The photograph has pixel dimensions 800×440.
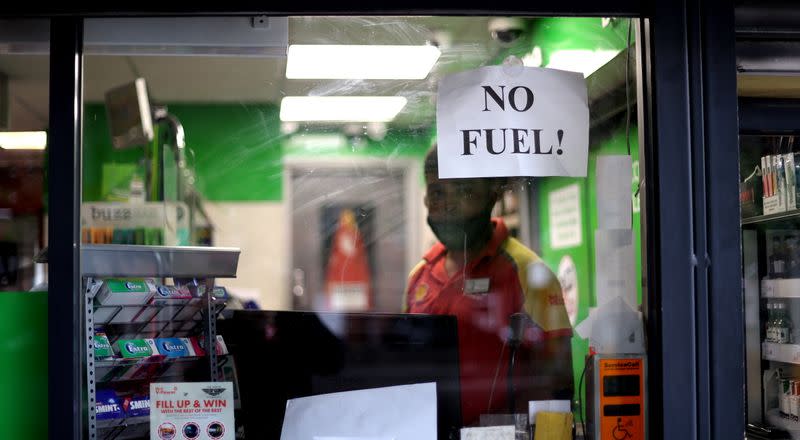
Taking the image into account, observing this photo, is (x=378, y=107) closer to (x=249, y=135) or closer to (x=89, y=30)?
(x=249, y=135)

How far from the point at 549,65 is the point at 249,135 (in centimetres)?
82

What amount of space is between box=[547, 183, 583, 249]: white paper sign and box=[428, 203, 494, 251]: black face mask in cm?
30

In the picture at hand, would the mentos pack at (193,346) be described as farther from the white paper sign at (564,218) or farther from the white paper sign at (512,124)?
the white paper sign at (564,218)

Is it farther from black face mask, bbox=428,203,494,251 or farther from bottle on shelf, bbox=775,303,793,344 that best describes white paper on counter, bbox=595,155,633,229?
bottle on shelf, bbox=775,303,793,344

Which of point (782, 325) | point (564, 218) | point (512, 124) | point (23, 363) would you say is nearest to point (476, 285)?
point (512, 124)

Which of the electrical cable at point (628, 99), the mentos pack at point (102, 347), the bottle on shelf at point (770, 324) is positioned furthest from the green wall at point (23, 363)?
the bottle on shelf at point (770, 324)

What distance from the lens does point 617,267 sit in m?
1.94

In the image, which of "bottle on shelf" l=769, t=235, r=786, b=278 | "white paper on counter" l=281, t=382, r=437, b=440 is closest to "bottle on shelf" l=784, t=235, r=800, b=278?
"bottle on shelf" l=769, t=235, r=786, b=278

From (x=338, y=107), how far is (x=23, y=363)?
38.0 inches

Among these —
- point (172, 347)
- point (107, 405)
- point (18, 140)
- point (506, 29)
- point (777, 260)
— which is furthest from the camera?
point (18, 140)

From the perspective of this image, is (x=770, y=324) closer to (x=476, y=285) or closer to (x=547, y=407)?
(x=547, y=407)

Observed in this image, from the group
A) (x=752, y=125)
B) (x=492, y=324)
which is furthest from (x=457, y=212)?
(x=752, y=125)

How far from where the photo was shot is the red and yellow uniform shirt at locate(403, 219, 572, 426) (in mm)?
2092

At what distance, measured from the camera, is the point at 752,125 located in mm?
1861
